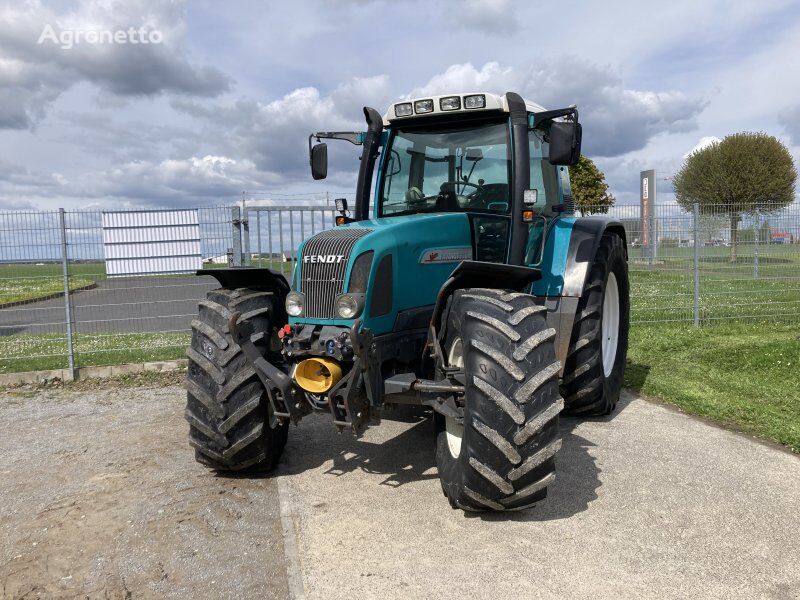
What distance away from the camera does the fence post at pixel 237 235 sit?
8.31 metres

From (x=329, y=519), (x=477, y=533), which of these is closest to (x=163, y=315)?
(x=329, y=519)

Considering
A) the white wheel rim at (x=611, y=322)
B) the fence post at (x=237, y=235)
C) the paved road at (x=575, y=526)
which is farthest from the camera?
the fence post at (x=237, y=235)

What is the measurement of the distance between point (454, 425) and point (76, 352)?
6063 mm

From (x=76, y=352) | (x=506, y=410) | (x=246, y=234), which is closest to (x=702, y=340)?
(x=246, y=234)

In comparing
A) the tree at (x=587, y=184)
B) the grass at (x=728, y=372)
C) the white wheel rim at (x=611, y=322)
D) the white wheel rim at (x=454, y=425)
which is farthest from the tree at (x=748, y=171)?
the white wheel rim at (x=454, y=425)

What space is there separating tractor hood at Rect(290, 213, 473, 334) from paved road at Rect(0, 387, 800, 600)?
111 centimetres

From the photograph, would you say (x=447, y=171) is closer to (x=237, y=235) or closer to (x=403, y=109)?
(x=403, y=109)

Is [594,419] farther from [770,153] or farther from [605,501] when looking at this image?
[770,153]

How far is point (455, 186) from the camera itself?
15.6 feet

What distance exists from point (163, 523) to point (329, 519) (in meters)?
0.96

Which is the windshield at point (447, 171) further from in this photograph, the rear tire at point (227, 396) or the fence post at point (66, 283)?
the fence post at point (66, 283)

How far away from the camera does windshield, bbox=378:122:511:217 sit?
15.3 feet

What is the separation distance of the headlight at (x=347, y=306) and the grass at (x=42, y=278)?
5422 mm

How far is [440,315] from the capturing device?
3867 mm
